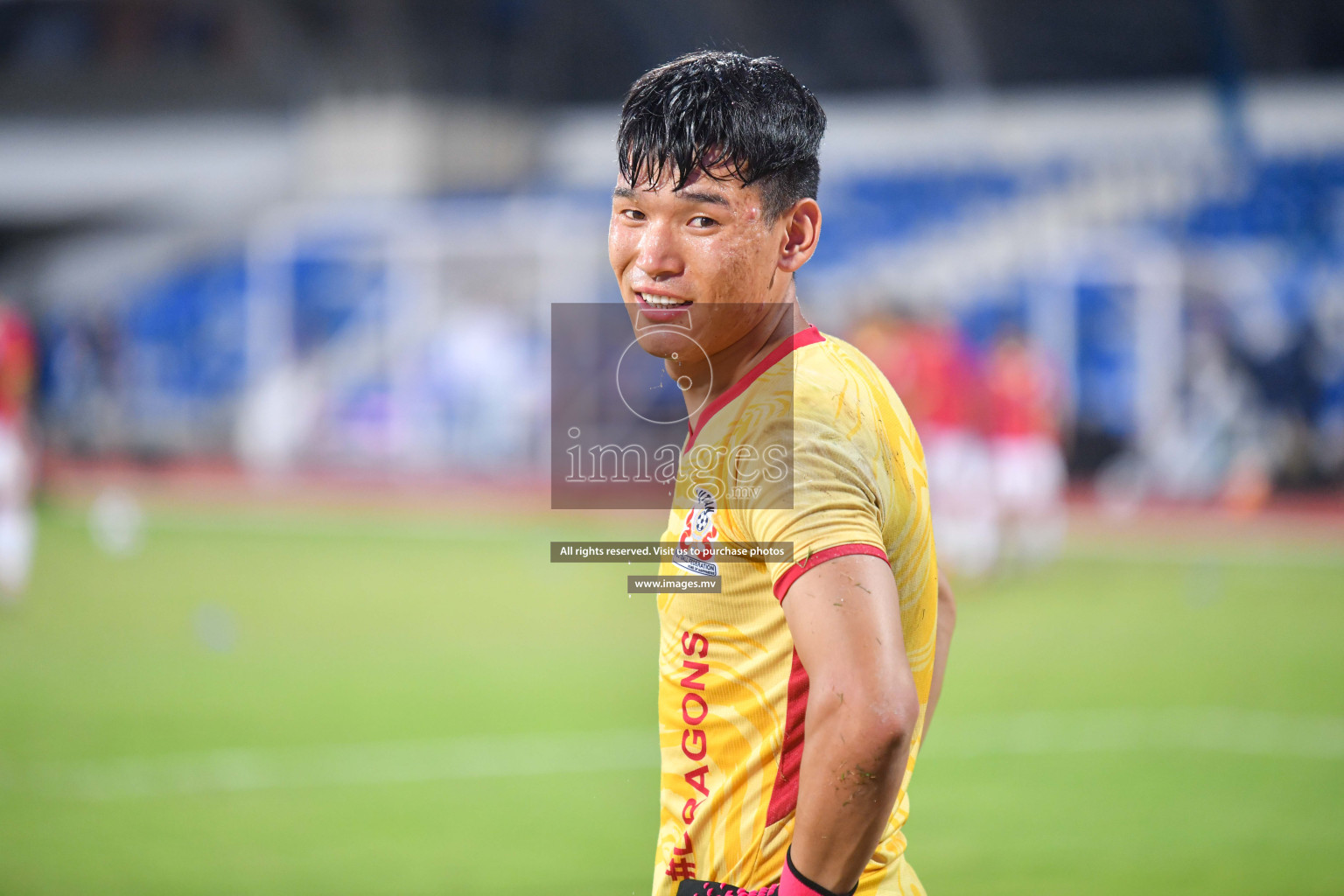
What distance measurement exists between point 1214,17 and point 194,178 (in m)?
25.2

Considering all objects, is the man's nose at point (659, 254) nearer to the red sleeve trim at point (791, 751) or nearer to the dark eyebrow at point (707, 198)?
the dark eyebrow at point (707, 198)

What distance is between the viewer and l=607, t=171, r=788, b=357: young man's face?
1926 mm

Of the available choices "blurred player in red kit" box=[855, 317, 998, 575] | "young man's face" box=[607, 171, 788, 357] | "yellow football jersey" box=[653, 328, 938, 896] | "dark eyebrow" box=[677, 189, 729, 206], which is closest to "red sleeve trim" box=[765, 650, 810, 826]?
"yellow football jersey" box=[653, 328, 938, 896]

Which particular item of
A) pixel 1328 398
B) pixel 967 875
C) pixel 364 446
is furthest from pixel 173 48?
pixel 967 875

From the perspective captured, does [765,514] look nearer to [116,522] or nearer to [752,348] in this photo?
[752,348]

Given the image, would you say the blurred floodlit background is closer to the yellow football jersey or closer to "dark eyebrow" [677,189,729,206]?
the yellow football jersey

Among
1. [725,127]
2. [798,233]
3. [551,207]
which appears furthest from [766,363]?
[551,207]

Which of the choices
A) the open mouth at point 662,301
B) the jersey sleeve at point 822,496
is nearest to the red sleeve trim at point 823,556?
the jersey sleeve at point 822,496

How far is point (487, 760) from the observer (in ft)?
24.7

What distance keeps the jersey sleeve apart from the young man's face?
0.19 metres

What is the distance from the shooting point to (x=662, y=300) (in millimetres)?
1975

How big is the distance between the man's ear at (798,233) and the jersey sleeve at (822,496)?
0.84ft

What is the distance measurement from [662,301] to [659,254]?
64 mm

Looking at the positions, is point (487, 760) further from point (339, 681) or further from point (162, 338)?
point (162, 338)
